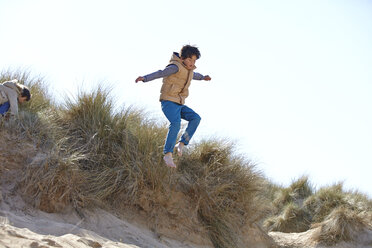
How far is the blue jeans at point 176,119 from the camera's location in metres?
5.54

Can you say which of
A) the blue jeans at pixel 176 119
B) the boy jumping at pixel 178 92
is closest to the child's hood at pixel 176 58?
the boy jumping at pixel 178 92

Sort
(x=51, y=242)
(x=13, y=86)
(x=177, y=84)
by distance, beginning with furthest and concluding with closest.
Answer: (x=13, y=86), (x=177, y=84), (x=51, y=242)

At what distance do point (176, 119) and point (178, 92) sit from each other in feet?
1.29

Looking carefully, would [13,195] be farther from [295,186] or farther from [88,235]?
[295,186]

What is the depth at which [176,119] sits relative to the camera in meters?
5.59

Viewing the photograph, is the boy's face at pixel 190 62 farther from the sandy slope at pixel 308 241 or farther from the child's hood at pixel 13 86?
the sandy slope at pixel 308 241

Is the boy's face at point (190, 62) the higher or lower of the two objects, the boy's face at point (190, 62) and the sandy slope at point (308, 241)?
the higher

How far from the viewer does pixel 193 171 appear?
6.96 meters

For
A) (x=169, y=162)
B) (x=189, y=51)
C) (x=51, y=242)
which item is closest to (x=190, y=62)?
(x=189, y=51)

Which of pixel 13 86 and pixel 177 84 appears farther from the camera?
pixel 13 86

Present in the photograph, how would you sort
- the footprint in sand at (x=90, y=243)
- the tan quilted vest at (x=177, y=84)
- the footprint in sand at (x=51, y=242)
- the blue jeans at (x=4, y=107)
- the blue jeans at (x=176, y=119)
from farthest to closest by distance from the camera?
the blue jeans at (x=4, y=107)
the tan quilted vest at (x=177, y=84)
the blue jeans at (x=176, y=119)
the footprint in sand at (x=90, y=243)
the footprint in sand at (x=51, y=242)

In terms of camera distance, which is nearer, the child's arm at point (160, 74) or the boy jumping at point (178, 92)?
the child's arm at point (160, 74)

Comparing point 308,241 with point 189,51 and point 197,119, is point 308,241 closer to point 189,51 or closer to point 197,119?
point 197,119

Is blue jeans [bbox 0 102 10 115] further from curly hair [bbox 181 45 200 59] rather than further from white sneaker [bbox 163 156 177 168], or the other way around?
curly hair [bbox 181 45 200 59]
